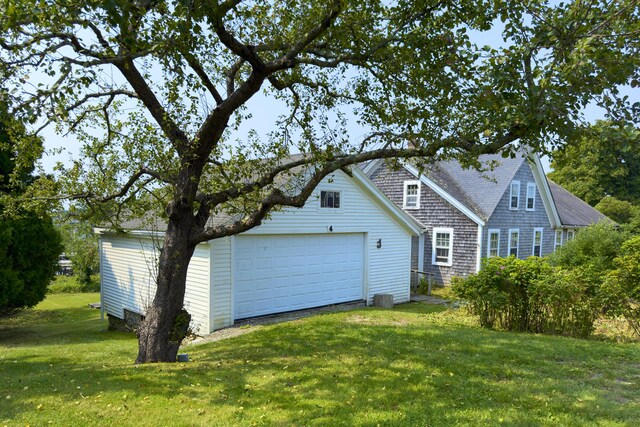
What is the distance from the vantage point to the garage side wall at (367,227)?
1315 centimetres

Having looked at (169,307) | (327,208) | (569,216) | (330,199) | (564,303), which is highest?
(330,199)

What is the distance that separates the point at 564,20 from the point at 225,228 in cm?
549

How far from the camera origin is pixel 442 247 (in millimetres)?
20062

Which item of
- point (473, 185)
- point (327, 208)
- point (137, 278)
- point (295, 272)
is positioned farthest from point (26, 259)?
point (473, 185)

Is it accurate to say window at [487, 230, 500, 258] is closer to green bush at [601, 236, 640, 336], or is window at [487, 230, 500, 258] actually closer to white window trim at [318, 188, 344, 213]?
white window trim at [318, 188, 344, 213]

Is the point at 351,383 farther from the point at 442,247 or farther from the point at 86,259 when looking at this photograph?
the point at 86,259

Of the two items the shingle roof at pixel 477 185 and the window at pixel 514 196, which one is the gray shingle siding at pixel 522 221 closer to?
the window at pixel 514 196

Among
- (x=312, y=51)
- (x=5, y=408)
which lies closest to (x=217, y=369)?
(x=5, y=408)

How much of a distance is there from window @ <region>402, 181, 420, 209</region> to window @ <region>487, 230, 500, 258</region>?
3510 mm

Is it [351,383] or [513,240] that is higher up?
[513,240]

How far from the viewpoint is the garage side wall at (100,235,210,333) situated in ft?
37.8

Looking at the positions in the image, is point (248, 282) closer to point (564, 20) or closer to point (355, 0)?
point (355, 0)

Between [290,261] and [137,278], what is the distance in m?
5.38

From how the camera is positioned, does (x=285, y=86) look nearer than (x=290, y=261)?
Yes
